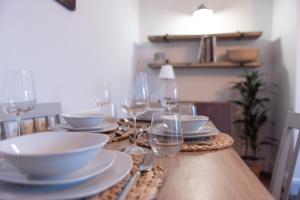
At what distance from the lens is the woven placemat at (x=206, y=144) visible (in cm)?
86

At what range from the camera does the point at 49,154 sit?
42 centimetres

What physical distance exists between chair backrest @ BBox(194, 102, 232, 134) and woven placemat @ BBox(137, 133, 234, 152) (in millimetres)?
1938

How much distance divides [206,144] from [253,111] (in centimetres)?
248

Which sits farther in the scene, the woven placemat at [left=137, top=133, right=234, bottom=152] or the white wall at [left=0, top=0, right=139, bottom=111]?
the white wall at [left=0, top=0, right=139, bottom=111]

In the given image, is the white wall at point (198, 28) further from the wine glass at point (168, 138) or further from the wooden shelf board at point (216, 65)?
the wine glass at point (168, 138)

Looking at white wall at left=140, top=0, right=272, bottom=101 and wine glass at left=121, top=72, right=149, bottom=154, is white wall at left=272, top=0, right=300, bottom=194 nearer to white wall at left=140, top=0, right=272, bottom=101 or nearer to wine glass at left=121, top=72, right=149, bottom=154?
white wall at left=140, top=0, right=272, bottom=101

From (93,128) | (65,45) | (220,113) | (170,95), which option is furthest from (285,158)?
(220,113)

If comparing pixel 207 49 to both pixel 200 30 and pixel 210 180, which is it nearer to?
pixel 200 30

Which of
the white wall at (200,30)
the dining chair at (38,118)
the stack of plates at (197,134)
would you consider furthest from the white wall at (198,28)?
the stack of plates at (197,134)

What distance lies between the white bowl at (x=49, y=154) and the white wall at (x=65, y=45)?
66 cm

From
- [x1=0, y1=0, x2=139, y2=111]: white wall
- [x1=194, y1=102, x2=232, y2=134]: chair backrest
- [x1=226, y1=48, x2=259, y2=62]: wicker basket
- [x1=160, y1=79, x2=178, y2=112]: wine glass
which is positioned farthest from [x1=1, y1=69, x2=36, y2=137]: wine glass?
[x1=226, y1=48, x2=259, y2=62]: wicker basket

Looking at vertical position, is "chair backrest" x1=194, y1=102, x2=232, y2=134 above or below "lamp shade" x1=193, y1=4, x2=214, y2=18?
below

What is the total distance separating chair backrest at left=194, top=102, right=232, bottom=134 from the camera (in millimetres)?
2896

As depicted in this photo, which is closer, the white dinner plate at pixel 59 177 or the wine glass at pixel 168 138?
the white dinner plate at pixel 59 177
